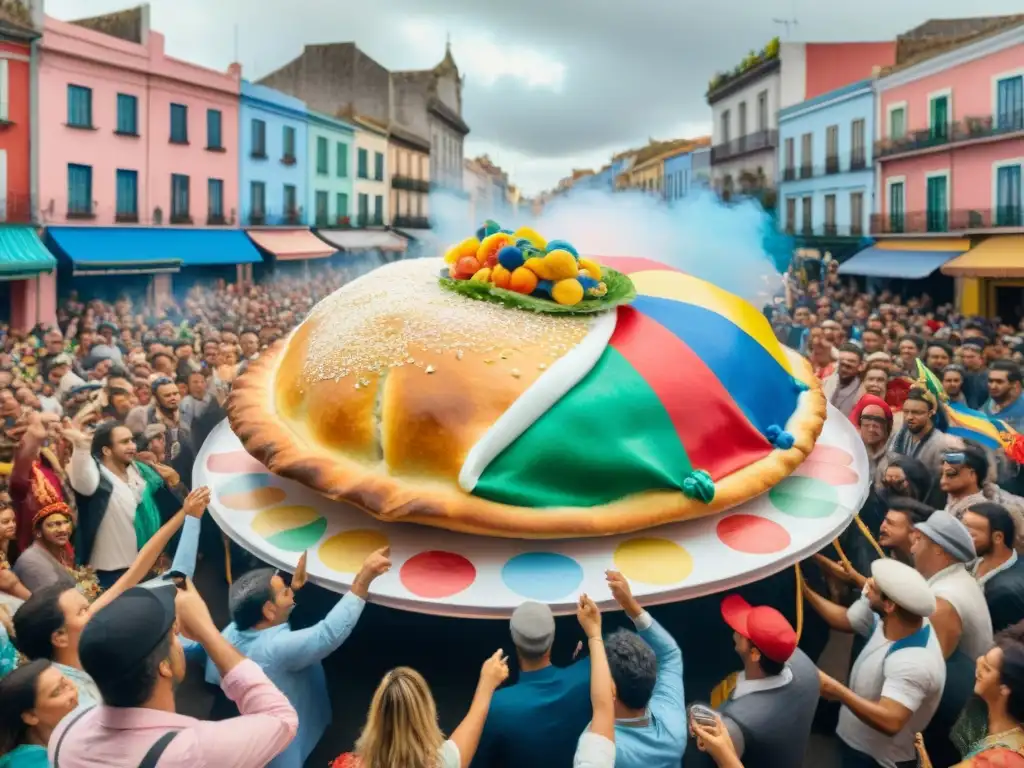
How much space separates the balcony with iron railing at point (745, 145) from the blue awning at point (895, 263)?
6.73 m

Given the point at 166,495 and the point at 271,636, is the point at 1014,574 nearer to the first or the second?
the point at 271,636

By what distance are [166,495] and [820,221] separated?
25.1m

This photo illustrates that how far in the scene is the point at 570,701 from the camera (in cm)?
266

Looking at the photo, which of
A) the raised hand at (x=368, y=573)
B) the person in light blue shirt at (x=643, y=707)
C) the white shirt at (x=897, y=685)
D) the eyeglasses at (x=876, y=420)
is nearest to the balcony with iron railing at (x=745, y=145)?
the eyeglasses at (x=876, y=420)

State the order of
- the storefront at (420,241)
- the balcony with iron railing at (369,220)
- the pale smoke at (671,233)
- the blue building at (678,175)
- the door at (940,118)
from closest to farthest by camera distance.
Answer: the pale smoke at (671,233)
the door at (940,118)
the balcony with iron railing at (369,220)
the storefront at (420,241)
the blue building at (678,175)

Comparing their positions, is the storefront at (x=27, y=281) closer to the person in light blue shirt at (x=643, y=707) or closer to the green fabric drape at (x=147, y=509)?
the green fabric drape at (x=147, y=509)

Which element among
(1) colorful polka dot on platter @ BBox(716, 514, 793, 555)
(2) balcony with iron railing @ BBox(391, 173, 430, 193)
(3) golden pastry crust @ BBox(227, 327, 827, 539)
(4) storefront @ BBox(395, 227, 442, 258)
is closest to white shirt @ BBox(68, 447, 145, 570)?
(3) golden pastry crust @ BBox(227, 327, 827, 539)

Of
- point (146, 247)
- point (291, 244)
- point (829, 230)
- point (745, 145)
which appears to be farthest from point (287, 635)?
point (745, 145)

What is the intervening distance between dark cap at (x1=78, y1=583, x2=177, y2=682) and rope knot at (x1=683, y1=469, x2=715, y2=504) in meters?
2.20

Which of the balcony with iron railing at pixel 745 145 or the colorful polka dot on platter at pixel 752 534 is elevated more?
the balcony with iron railing at pixel 745 145

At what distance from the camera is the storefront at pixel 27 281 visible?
1576 cm

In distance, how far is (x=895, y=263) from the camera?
21234 mm

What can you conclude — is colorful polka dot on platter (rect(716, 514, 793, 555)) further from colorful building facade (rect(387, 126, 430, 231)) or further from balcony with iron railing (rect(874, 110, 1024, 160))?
colorful building facade (rect(387, 126, 430, 231))

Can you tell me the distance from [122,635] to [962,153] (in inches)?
885
